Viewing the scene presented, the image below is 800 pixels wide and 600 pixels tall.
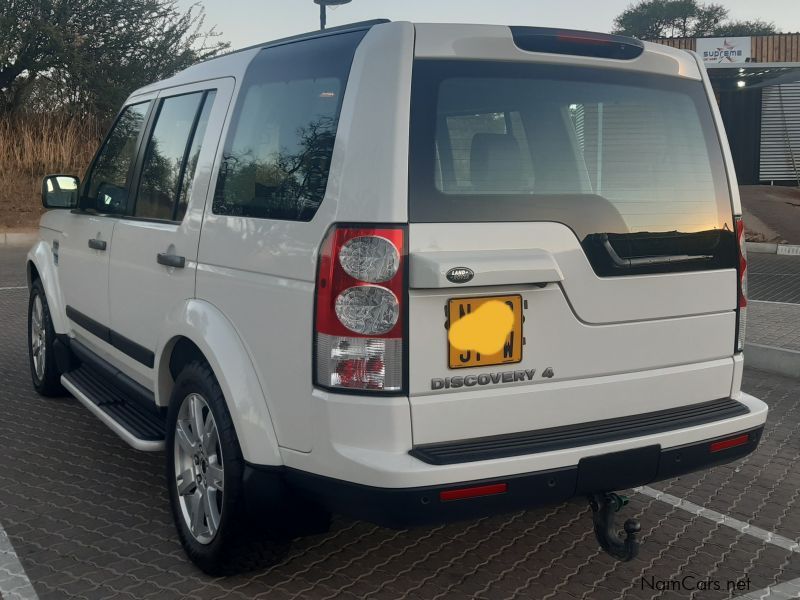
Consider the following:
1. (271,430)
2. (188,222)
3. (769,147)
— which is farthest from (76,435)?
(769,147)

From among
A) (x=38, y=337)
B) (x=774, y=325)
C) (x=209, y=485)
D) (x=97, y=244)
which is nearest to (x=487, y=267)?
(x=209, y=485)

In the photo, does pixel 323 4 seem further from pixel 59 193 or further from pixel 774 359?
pixel 59 193

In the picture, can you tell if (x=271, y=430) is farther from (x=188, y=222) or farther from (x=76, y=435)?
(x=76, y=435)

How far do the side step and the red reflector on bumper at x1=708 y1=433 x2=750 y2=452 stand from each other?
2206 millimetres

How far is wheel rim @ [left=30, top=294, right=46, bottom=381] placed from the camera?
5988 mm

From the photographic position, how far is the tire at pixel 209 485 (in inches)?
126

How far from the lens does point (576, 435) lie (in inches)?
119

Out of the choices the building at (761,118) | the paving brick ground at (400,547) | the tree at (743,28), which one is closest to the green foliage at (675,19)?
the tree at (743,28)

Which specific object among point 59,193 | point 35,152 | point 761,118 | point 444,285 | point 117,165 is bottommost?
point 444,285

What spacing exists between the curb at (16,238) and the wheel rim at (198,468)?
1581 cm

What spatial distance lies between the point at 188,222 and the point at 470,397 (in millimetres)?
1507

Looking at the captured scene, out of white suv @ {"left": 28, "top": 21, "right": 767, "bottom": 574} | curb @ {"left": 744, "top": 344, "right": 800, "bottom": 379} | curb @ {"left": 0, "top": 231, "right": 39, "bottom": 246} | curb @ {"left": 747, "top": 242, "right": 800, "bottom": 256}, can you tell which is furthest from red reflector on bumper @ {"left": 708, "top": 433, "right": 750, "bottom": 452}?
curb @ {"left": 0, "top": 231, "right": 39, "bottom": 246}

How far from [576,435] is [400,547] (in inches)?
45.4

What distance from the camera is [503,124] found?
3051 mm
